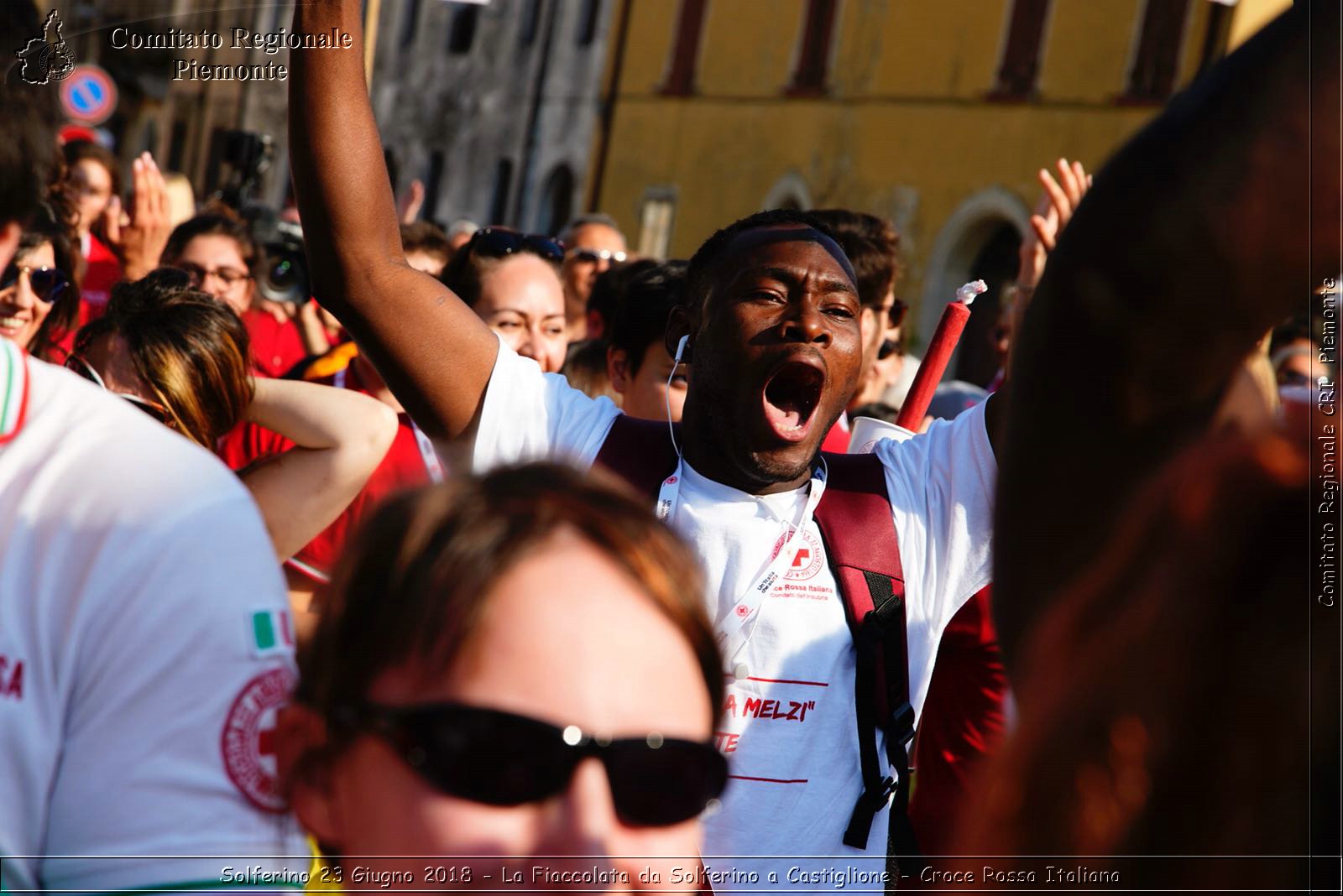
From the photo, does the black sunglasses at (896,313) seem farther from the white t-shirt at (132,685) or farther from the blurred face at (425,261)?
the white t-shirt at (132,685)

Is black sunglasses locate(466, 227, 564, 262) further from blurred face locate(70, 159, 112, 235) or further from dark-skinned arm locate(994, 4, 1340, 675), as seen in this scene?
dark-skinned arm locate(994, 4, 1340, 675)

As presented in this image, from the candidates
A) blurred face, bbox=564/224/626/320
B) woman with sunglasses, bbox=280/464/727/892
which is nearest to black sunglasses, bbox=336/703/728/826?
woman with sunglasses, bbox=280/464/727/892

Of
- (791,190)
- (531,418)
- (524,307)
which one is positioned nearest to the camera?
(531,418)

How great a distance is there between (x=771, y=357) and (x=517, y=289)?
1.86m

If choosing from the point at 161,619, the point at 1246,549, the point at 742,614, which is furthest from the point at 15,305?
the point at 1246,549

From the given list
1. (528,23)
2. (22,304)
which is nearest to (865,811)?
(22,304)

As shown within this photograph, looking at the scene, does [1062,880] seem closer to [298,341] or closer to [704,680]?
[704,680]

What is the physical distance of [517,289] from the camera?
4.52m

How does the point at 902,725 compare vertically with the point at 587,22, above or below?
below

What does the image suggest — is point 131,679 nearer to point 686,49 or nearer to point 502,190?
point 686,49

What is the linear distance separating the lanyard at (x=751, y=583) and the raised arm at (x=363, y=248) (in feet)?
1.14

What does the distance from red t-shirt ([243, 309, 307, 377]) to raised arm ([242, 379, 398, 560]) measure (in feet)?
8.68

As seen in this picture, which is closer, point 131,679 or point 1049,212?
point 131,679

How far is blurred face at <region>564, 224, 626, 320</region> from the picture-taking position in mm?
7809
